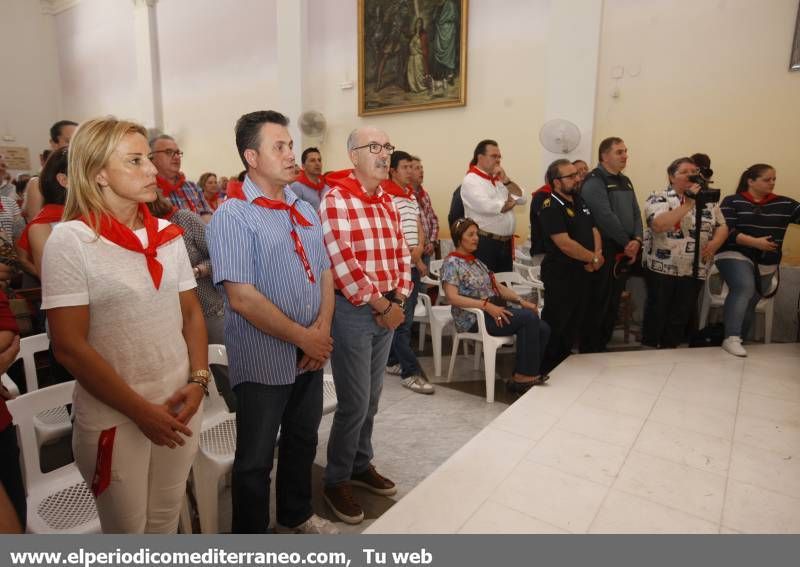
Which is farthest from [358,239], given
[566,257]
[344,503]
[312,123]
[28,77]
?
[28,77]

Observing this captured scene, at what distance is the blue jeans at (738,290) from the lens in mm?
3717

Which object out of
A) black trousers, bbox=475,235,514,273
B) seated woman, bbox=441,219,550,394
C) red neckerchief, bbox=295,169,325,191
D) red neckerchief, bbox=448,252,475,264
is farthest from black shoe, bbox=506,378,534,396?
red neckerchief, bbox=295,169,325,191

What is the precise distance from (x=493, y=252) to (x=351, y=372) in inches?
88.8

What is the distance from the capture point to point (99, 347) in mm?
1160

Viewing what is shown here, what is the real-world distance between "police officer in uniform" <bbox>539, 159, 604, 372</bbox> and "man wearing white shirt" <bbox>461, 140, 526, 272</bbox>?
0.46 meters

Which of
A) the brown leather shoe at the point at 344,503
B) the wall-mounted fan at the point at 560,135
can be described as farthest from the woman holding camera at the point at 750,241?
the brown leather shoe at the point at 344,503

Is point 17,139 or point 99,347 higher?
point 17,139

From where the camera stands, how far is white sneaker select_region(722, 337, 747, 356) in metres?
3.67

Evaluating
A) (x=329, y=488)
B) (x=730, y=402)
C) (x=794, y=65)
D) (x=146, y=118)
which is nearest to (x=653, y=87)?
(x=794, y=65)

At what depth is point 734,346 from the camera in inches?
146

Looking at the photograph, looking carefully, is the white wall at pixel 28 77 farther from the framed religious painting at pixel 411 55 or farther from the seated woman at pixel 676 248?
the seated woman at pixel 676 248

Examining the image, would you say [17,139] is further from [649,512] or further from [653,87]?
[649,512]

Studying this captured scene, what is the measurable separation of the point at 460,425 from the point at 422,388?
0.49 metres

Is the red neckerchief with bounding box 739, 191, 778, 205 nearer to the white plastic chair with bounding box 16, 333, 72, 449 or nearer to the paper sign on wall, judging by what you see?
the white plastic chair with bounding box 16, 333, 72, 449
